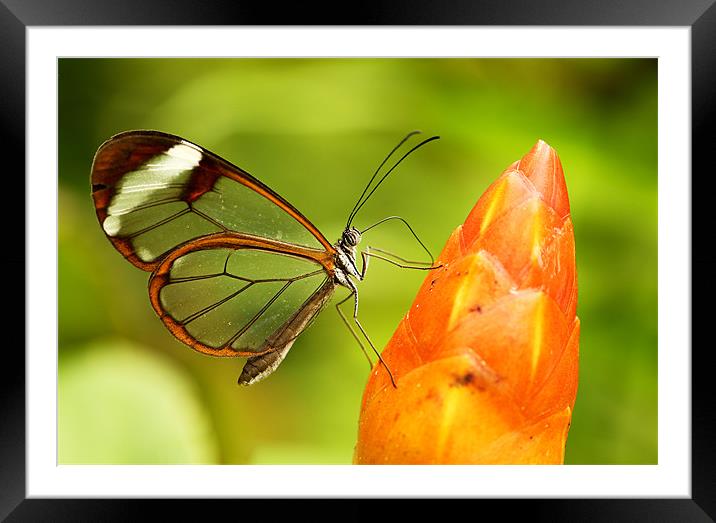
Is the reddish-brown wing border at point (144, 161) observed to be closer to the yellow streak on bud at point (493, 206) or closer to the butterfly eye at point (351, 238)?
the butterfly eye at point (351, 238)

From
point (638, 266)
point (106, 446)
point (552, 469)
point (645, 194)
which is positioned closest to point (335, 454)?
point (106, 446)

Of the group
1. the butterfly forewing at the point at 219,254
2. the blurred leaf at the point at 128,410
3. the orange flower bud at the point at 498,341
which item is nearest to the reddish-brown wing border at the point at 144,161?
the butterfly forewing at the point at 219,254

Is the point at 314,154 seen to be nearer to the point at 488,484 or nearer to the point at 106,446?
the point at 106,446

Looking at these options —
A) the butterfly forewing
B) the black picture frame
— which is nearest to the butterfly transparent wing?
the butterfly forewing
